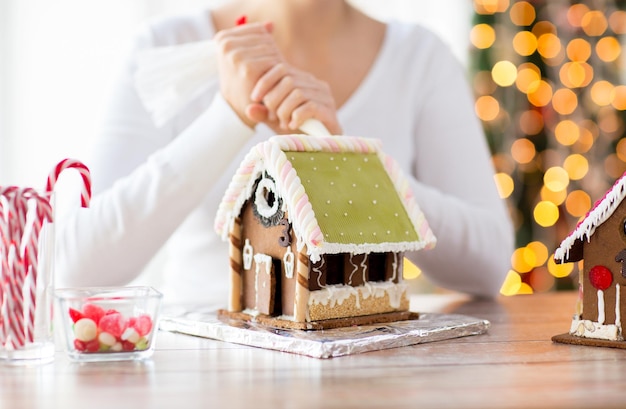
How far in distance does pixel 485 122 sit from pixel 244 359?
8.70 feet

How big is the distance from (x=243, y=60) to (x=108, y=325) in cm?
62

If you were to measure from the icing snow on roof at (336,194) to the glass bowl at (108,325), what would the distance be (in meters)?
0.22

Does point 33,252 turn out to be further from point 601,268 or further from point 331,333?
point 601,268

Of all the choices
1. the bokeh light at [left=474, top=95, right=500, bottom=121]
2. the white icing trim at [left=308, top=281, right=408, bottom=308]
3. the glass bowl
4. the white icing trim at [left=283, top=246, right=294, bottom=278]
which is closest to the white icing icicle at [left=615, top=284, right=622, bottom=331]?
the white icing trim at [left=308, top=281, right=408, bottom=308]

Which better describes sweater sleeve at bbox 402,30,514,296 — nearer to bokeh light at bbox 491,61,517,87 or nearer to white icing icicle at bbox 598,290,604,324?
white icing icicle at bbox 598,290,604,324

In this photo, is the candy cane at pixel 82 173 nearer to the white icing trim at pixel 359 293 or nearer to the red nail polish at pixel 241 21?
the white icing trim at pixel 359 293

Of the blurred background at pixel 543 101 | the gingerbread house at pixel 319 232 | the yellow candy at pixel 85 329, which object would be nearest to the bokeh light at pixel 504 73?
the blurred background at pixel 543 101

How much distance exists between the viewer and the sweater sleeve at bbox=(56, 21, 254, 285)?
142cm

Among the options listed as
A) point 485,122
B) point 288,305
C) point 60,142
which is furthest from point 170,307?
point 485,122

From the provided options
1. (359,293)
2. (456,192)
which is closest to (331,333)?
(359,293)

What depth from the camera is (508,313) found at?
131 cm

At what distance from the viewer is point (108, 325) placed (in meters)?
0.87

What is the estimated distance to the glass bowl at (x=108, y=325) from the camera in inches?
34.2

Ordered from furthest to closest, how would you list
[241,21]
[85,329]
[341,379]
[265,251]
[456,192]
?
[456,192], [241,21], [265,251], [85,329], [341,379]
